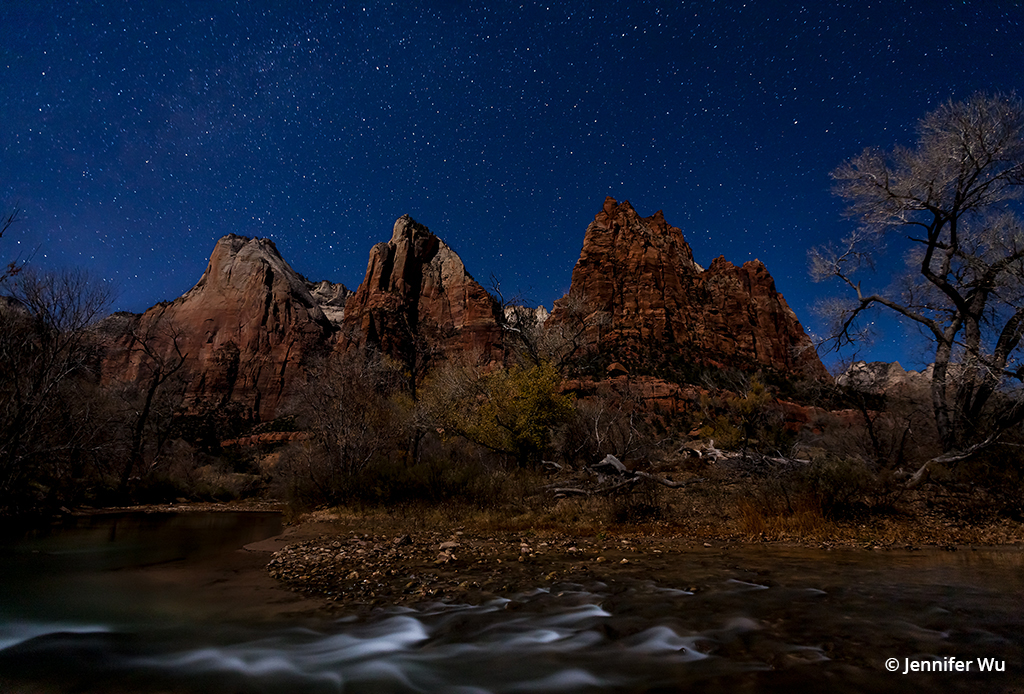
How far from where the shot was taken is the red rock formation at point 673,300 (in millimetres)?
77875

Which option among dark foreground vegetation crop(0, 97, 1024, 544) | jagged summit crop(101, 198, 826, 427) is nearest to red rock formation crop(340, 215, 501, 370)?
jagged summit crop(101, 198, 826, 427)

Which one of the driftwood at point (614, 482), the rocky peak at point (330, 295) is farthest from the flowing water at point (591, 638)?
the rocky peak at point (330, 295)

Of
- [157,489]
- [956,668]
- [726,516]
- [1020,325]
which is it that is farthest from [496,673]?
[157,489]

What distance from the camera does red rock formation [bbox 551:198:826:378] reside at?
255 feet

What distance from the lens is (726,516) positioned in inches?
388

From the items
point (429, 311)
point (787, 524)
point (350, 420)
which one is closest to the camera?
point (787, 524)

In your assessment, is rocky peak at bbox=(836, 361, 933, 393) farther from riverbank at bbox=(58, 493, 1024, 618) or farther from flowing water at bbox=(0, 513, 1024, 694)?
flowing water at bbox=(0, 513, 1024, 694)

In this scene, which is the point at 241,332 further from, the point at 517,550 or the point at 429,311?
the point at 517,550

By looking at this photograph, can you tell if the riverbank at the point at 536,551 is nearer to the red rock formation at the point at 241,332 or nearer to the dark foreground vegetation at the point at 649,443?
the dark foreground vegetation at the point at 649,443

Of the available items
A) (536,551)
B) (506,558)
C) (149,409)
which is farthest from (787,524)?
(149,409)

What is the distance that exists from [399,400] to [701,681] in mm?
24142

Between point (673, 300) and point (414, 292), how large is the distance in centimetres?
5159

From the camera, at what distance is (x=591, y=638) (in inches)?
151

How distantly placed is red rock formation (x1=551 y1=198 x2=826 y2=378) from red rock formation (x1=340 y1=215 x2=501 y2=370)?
2068 cm
